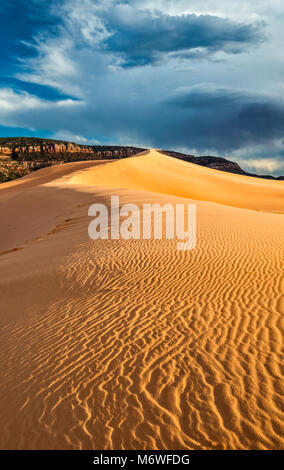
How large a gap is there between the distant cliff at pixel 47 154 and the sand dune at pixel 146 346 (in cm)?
7675

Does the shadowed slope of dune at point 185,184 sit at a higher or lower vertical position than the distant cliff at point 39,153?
lower

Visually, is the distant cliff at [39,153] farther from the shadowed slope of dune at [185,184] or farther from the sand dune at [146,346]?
the sand dune at [146,346]

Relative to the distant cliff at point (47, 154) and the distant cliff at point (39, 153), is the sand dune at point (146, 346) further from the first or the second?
the distant cliff at point (39, 153)

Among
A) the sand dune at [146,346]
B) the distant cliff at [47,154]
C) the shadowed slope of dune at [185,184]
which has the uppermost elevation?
the distant cliff at [47,154]

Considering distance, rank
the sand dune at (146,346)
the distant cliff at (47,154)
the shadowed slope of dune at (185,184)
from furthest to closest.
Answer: the distant cliff at (47,154), the shadowed slope of dune at (185,184), the sand dune at (146,346)

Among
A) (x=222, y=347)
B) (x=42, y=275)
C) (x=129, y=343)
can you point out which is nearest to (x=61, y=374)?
(x=129, y=343)

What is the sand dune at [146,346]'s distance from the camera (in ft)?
10.1

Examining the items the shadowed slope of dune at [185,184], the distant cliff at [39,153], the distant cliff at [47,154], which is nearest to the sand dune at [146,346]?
the shadowed slope of dune at [185,184]

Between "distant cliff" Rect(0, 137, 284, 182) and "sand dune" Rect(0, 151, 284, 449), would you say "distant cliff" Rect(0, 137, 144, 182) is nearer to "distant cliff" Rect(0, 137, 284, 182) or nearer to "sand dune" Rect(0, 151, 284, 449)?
"distant cliff" Rect(0, 137, 284, 182)

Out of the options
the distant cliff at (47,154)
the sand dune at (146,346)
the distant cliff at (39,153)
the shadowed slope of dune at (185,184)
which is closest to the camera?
the sand dune at (146,346)

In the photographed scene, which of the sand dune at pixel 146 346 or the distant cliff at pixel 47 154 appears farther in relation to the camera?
the distant cliff at pixel 47 154

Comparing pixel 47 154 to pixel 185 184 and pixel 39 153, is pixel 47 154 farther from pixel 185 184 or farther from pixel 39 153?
pixel 185 184

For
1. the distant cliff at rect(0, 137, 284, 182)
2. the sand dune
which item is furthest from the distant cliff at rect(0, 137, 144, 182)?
the sand dune

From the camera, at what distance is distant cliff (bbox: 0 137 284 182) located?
89.5m
